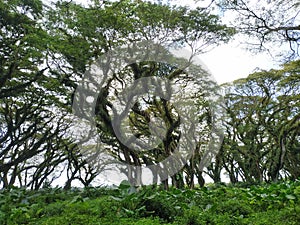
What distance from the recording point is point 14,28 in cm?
1052

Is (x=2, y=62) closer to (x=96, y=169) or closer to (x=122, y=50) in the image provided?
(x=122, y=50)

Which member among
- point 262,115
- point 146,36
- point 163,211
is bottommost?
point 163,211

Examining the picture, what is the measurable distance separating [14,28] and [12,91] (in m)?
2.46

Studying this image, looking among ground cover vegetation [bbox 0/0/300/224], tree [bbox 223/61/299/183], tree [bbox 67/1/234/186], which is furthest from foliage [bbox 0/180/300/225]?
tree [bbox 223/61/299/183]

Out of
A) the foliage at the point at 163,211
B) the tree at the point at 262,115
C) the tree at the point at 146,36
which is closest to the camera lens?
the foliage at the point at 163,211

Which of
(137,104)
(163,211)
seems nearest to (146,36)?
(137,104)

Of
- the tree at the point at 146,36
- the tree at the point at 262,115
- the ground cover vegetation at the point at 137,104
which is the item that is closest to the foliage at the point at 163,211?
the ground cover vegetation at the point at 137,104

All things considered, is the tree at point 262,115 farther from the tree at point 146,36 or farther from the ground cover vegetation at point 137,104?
the tree at point 146,36

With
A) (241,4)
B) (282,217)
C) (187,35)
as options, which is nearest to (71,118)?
(187,35)

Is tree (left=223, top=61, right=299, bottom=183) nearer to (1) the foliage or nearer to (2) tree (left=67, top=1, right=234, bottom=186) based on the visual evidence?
(2) tree (left=67, top=1, right=234, bottom=186)

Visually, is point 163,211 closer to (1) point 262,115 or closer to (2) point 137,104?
(2) point 137,104

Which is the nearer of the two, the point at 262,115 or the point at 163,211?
the point at 163,211

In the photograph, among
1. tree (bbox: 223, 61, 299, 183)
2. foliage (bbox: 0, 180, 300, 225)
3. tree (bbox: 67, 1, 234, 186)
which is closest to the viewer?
foliage (bbox: 0, 180, 300, 225)

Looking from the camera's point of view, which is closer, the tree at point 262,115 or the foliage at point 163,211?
the foliage at point 163,211
